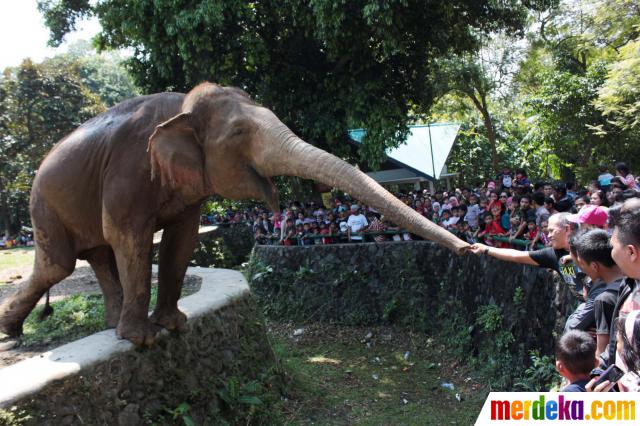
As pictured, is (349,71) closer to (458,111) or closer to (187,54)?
(187,54)

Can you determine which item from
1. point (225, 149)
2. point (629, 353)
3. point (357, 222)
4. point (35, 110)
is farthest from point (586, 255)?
point (35, 110)

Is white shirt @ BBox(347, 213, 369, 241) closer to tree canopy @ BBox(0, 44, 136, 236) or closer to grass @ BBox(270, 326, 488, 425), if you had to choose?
grass @ BBox(270, 326, 488, 425)

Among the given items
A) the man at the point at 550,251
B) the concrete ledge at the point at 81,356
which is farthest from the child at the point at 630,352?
the concrete ledge at the point at 81,356

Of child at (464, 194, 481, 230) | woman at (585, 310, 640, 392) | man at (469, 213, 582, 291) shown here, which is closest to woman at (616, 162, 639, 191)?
child at (464, 194, 481, 230)

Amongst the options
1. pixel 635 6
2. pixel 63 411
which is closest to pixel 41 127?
pixel 635 6

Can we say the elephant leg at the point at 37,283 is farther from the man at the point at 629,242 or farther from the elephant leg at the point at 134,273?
the man at the point at 629,242

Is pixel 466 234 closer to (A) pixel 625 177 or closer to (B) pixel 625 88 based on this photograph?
(A) pixel 625 177

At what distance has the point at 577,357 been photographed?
2812mm

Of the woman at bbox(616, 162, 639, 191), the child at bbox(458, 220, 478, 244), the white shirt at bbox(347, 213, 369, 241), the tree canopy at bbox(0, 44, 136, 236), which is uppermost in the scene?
the tree canopy at bbox(0, 44, 136, 236)

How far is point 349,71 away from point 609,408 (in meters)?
11.0

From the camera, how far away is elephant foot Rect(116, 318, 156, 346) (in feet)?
14.6

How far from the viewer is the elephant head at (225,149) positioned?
156 inches

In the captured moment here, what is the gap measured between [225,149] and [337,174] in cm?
97

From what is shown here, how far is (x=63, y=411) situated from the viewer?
371 cm
